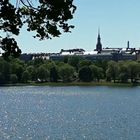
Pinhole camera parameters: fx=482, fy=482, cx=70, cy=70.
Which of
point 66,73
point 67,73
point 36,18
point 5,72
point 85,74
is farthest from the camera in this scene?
point 67,73

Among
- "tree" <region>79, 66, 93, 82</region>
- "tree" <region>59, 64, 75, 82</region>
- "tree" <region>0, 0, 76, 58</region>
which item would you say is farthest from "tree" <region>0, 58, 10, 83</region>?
"tree" <region>0, 0, 76, 58</region>

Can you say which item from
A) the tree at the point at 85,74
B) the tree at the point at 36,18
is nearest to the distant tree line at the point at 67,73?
the tree at the point at 85,74

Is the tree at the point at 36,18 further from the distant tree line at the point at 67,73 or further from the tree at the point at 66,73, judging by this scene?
the tree at the point at 66,73

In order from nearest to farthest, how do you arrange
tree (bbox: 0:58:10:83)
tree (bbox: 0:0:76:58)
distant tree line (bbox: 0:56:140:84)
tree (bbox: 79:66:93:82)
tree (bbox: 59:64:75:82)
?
1. tree (bbox: 0:0:76:58)
2. tree (bbox: 0:58:10:83)
3. distant tree line (bbox: 0:56:140:84)
4. tree (bbox: 79:66:93:82)
5. tree (bbox: 59:64:75:82)

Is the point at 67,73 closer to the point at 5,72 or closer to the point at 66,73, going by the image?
the point at 66,73

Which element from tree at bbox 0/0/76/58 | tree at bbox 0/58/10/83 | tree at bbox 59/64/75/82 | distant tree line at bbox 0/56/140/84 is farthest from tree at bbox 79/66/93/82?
tree at bbox 0/0/76/58

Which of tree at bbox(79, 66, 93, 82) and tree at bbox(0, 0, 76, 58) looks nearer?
tree at bbox(0, 0, 76, 58)

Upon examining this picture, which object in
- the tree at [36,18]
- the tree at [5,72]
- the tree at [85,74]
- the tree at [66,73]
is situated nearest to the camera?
the tree at [36,18]

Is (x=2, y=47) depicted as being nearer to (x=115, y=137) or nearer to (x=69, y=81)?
(x=115, y=137)

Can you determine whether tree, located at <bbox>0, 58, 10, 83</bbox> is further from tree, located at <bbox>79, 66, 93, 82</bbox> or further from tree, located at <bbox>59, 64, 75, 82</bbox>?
tree, located at <bbox>79, 66, 93, 82</bbox>

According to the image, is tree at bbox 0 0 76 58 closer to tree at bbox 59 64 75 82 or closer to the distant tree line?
the distant tree line

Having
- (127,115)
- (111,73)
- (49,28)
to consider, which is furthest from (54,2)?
(111,73)

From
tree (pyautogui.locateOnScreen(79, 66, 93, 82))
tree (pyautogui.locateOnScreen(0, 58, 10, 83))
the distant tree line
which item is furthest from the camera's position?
tree (pyautogui.locateOnScreen(79, 66, 93, 82))

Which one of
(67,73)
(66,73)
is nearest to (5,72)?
(66,73)
